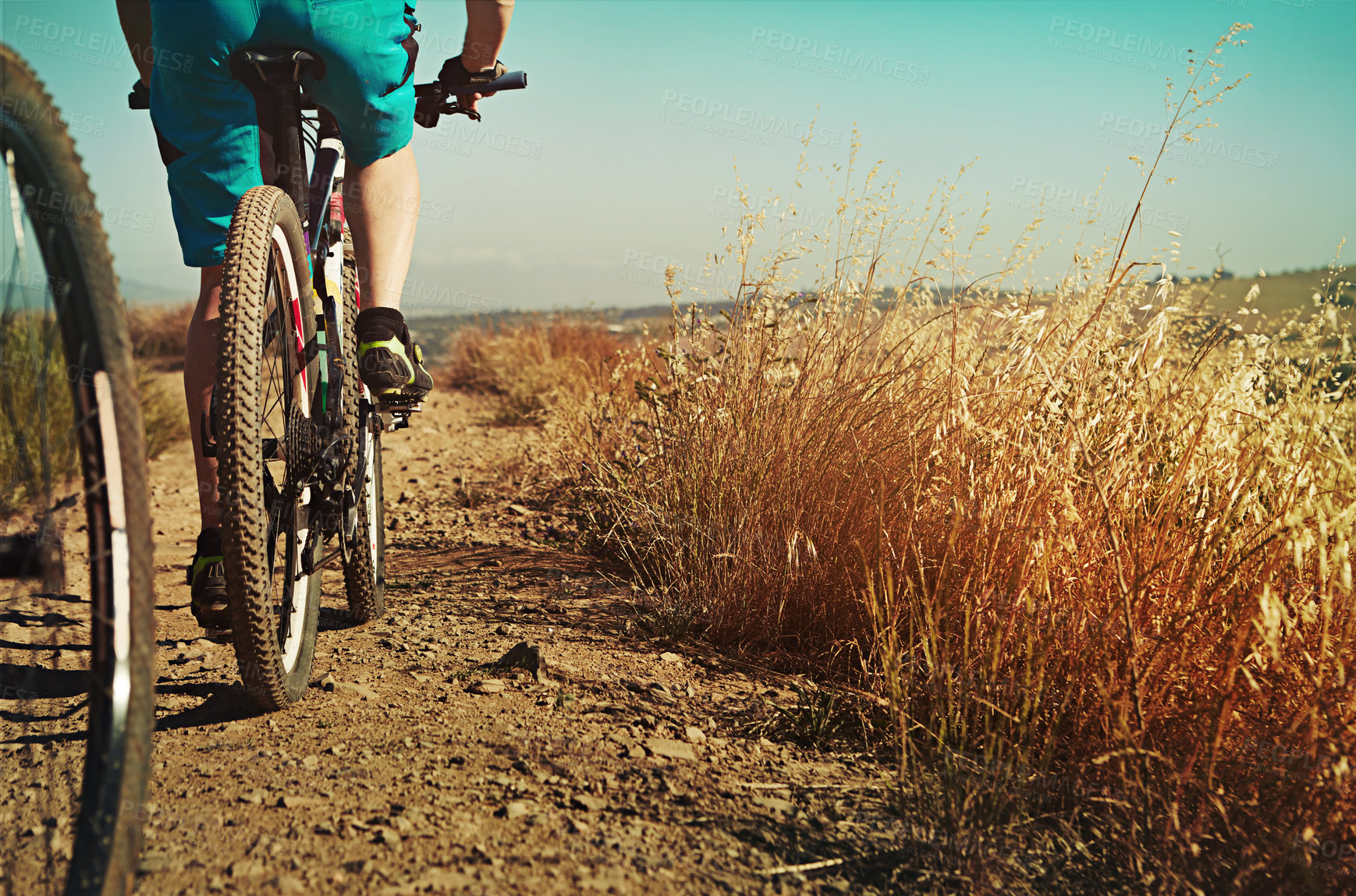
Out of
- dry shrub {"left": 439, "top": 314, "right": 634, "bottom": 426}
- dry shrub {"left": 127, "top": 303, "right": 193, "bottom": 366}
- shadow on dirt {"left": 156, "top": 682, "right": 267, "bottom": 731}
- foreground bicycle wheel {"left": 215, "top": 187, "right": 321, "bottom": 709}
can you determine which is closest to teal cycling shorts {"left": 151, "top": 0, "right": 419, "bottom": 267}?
foreground bicycle wheel {"left": 215, "top": 187, "right": 321, "bottom": 709}

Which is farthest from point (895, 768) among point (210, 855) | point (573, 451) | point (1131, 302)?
point (573, 451)

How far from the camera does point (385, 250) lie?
2137mm

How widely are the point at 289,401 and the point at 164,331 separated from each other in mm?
10942

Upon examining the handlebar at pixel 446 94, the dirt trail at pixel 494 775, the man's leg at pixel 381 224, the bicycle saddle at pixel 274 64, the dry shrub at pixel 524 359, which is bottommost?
the dirt trail at pixel 494 775

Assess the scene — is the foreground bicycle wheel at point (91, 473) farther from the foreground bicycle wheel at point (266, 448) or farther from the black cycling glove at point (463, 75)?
the black cycling glove at point (463, 75)

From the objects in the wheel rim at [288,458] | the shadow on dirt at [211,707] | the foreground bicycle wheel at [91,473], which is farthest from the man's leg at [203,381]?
the foreground bicycle wheel at [91,473]

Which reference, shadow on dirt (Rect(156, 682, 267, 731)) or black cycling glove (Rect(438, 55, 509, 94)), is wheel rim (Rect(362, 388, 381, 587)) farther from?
black cycling glove (Rect(438, 55, 509, 94))

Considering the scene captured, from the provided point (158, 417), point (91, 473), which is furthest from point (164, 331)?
point (91, 473)

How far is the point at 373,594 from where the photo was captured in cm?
233

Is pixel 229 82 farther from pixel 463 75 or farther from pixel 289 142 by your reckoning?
pixel 463 75

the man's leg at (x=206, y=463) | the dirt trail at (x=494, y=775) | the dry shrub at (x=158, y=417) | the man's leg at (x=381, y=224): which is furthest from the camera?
the dry shrub at (x=158, y=417)

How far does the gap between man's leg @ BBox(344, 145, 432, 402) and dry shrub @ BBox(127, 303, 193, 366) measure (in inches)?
365

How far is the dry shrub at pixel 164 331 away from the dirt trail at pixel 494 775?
9.44 metres

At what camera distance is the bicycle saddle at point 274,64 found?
1.72 metres
